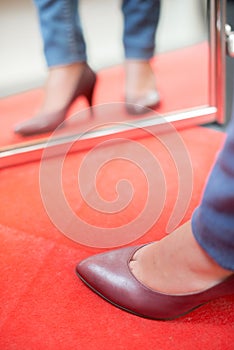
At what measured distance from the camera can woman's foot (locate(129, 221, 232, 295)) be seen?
0.59m

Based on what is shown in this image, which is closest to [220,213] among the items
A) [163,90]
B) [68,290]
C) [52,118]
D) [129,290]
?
[129,290]

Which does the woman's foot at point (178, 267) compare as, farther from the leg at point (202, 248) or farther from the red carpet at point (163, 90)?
the red carpet at point (163, 90)

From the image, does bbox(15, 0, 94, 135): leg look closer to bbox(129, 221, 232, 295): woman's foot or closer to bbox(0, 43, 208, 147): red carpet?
bbox(0, 43, 208, 147): red carpet

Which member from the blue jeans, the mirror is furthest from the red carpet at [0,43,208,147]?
the blue jeans

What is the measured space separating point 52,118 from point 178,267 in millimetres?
668

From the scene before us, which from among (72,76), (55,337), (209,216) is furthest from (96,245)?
(72,76)

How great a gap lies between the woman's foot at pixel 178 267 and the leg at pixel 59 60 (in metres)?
0.60

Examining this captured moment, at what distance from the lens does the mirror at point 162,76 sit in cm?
116

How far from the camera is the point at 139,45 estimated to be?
123 centimetres

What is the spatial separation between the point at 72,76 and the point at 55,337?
70 centimetres

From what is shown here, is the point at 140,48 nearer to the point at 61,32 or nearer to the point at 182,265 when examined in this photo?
the point at 61,32

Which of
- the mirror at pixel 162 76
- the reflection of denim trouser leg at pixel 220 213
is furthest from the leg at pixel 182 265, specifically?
the mirror at pixel 162 76

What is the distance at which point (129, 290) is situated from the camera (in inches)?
26.4

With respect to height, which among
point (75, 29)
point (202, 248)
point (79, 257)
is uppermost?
point (75, 29)
